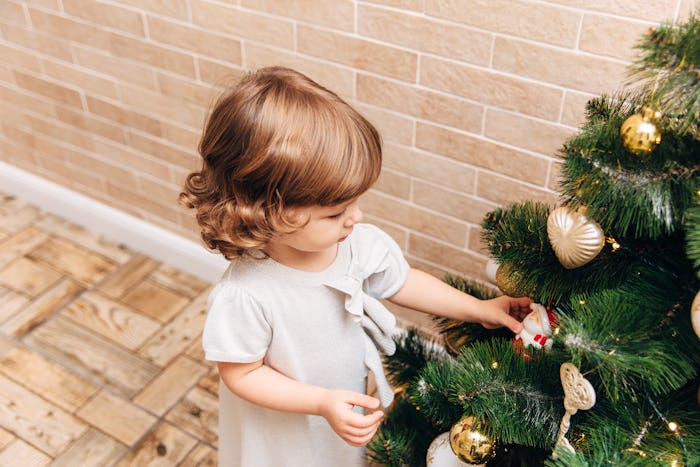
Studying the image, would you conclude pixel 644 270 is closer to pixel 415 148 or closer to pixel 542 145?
pixel 542 145

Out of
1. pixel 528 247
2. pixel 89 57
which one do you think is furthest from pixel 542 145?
pixel 89 57

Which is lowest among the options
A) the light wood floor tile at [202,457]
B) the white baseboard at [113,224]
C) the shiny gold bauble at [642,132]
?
the light wood floor tile at [202,457]

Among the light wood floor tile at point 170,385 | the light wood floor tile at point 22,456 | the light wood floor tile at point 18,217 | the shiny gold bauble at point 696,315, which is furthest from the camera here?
the light wood floor tile at point 18,217

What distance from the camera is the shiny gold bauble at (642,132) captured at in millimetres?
601

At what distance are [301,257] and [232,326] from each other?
0.13 metres

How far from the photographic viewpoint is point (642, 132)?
0.60 metres

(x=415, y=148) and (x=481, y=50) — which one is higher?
(x=481, y=50)

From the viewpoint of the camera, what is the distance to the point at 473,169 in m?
1.38

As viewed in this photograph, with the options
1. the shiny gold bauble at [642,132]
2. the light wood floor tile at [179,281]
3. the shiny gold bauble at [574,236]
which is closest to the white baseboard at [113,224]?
the light wood floor tile at [179,281]

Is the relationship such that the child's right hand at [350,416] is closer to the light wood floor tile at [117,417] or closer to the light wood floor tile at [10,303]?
the light wood floor tile at [117,417]

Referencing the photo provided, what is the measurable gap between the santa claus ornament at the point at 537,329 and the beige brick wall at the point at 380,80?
49 centimetres

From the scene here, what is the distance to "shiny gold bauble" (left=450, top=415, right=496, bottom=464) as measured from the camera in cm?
77

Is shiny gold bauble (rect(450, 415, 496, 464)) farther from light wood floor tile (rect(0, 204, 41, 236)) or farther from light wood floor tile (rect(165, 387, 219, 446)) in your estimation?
Result: light wood floor tile (rect(0, 204, 41, 236))

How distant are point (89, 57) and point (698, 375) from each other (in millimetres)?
1619
